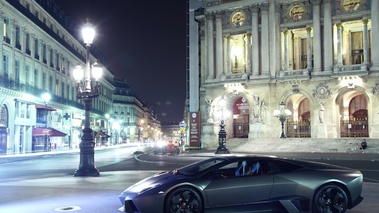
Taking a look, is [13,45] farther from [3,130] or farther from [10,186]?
→ [10,186]

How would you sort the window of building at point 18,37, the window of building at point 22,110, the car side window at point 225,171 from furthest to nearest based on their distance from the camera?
1. the window of building at point 22,110
2. the window of building at point 18,37
3. the car side window at point 225,171

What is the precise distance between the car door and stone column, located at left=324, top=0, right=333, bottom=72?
4210cm

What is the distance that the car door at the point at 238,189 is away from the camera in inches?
321

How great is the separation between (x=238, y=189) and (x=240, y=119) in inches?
1876

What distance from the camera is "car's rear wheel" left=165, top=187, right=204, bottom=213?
8.13 metres

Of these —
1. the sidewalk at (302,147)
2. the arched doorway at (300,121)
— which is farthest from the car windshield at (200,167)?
the arched doorway at (300,121)

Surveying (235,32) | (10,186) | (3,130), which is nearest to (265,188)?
(10,186)

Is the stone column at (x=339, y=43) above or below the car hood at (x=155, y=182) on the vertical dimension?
above

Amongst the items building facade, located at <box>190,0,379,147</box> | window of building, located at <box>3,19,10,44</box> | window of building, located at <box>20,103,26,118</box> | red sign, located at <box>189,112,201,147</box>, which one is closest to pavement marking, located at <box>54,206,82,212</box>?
window of building, located at <box>3,19,10,44</box>

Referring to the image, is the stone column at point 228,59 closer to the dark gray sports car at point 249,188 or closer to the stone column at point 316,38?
the stone column at point 316,38

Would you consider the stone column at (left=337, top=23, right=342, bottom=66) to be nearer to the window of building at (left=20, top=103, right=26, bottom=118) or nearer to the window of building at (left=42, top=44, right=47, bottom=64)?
the window of building at (left=42, top=44, right=47, bottom=64)

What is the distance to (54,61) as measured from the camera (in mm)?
55469

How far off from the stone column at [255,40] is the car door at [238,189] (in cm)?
4346

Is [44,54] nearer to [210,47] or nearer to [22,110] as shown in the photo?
[22,110]
